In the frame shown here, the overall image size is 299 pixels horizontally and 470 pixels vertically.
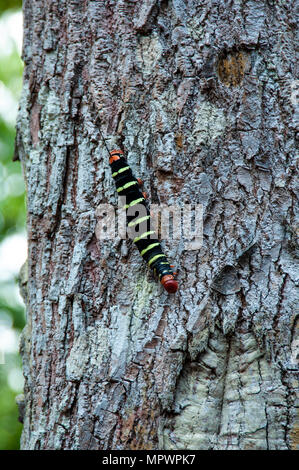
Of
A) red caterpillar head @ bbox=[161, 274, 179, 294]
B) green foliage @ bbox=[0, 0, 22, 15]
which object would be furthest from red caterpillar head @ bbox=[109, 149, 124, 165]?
green foliage @ bbox=[0, 0, 22, 15]

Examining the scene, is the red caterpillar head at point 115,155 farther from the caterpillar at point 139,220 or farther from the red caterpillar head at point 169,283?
the red caterpillar head at point 169,283

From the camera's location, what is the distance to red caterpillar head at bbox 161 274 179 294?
2.10 meters

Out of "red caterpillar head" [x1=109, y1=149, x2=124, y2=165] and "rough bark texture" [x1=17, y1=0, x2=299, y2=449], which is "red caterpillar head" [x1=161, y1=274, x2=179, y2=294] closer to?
"rough bark texture" [x1=17, y1=0, x2=299, y2=449]

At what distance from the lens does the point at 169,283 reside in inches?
82.7

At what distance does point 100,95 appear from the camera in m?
2.43

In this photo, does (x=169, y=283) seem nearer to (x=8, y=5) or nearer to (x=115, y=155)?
(x=115, y=155)

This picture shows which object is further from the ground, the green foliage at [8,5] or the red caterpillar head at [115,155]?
the green foliage at [8,5]

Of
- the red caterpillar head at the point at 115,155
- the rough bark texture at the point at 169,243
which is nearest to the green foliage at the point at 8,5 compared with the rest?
the rough bark texture at the point at 169,243

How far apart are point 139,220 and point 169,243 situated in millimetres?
206

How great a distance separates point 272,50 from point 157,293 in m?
1.47

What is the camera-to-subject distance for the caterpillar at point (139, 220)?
216 cm

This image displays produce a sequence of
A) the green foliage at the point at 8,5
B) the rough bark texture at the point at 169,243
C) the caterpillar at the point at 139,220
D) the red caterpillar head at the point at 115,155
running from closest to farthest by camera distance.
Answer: the rough bark texture at the point at 169,243 → the caterpillar at the point at 139,220 → the red caterpillar head at the point at 115,155 → the green foliage at the point at 8,5

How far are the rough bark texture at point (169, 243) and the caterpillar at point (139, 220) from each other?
0.09m

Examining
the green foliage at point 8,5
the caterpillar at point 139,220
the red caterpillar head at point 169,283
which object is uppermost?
the green foliage at point 8,5
